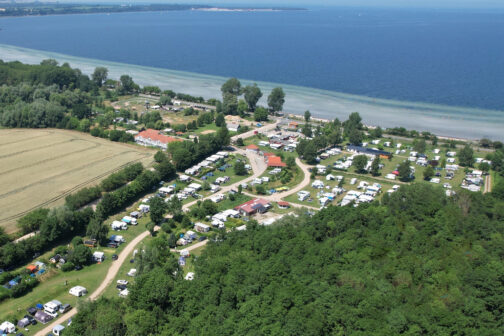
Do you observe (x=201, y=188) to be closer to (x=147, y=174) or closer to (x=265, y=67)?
(x=147, y=174)

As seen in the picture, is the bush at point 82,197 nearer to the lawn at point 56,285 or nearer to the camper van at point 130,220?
the camper van at point 130,220

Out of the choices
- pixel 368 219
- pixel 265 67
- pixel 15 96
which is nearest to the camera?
pixel 368 219

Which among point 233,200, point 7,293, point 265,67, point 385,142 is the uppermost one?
point 265,67

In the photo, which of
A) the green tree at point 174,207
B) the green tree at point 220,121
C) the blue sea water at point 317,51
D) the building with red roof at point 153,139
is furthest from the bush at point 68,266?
the blue sea water at point 317,51

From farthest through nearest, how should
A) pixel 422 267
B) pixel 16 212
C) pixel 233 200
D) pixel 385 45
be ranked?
pixel 385 45, pixel 233 200, pixel 16 212, pixel 422 267

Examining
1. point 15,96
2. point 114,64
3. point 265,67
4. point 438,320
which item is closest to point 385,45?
point 265,67

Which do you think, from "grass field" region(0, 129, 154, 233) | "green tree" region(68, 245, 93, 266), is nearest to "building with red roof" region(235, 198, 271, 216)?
"green tree" region(68, 245, 93, 266)

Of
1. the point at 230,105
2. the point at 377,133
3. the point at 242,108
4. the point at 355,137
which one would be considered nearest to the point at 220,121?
the point at 230,105
